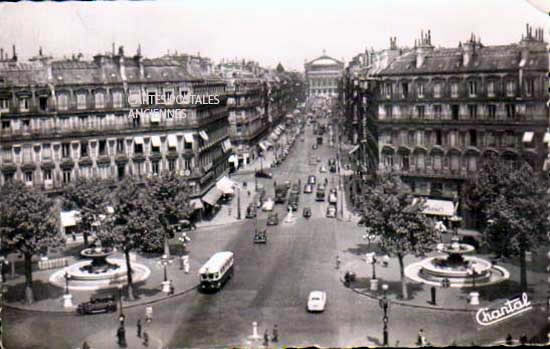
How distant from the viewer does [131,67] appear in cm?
5697

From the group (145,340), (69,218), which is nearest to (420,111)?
(69,218)

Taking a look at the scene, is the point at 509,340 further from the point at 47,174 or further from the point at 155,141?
the point at 47,174

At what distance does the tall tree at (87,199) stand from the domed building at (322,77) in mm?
81571

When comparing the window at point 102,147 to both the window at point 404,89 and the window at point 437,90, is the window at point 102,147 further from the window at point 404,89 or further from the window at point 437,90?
the window at point 437,90

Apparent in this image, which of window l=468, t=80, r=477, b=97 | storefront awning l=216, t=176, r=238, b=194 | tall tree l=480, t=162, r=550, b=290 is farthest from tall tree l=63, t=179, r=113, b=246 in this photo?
window l=468, t=80, r=477, b=97

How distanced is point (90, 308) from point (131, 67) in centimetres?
2430

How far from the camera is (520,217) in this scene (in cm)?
3756

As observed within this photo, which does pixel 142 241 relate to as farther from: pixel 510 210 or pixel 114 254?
pixel 510 210

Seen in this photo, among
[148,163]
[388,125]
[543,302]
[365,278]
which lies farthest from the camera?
[388,125]

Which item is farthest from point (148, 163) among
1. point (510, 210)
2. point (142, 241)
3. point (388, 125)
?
point (510, 210)

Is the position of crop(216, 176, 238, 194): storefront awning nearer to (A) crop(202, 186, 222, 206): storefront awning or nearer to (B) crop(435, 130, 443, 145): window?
(A) crop(202, 186, 222, 206): storefront awning

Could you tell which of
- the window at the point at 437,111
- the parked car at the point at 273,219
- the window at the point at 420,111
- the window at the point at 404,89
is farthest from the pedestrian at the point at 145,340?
the window at the point at 404,89

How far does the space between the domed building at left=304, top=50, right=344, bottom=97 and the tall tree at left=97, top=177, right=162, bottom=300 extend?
86.9 metres

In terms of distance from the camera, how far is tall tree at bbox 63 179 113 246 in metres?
47.4
